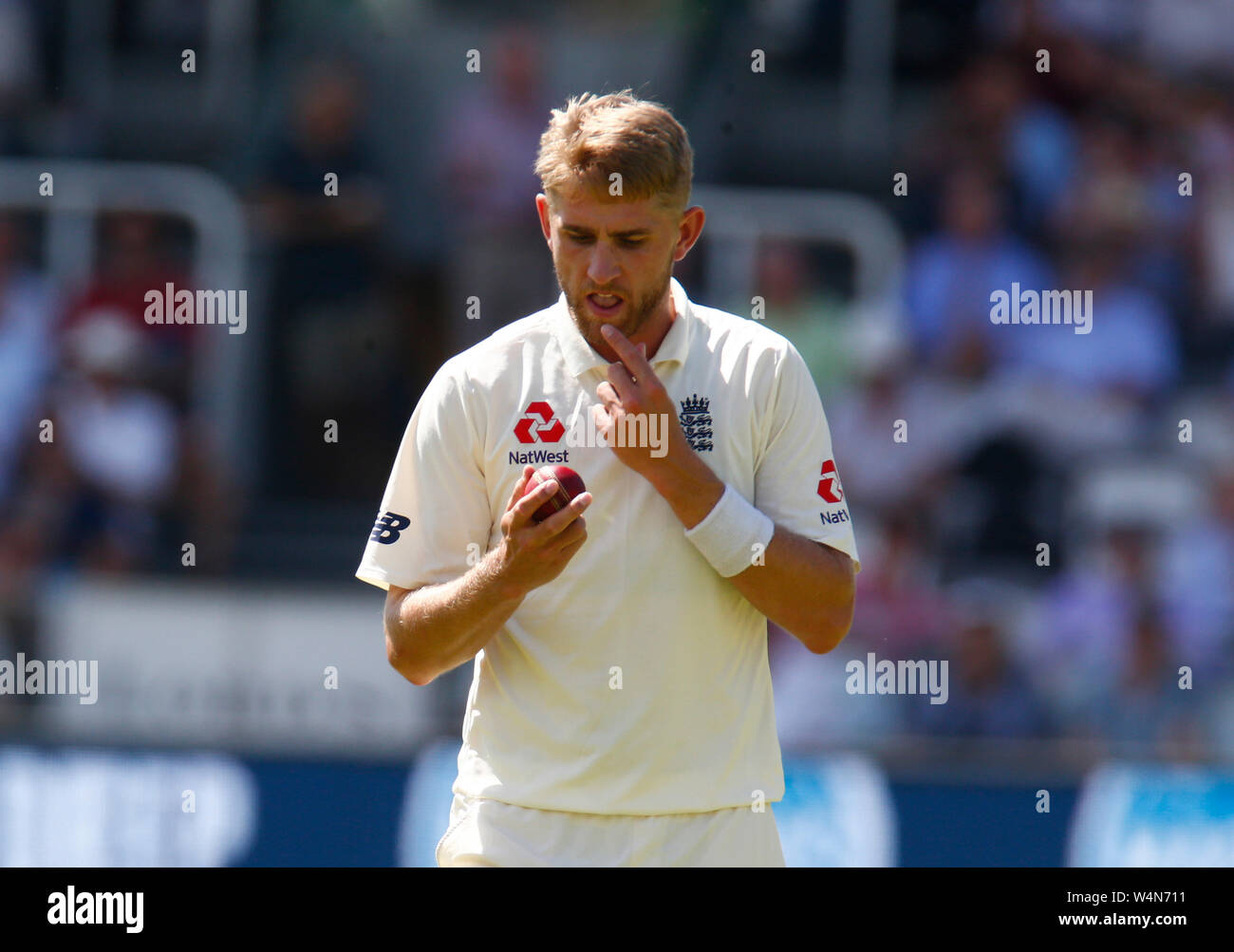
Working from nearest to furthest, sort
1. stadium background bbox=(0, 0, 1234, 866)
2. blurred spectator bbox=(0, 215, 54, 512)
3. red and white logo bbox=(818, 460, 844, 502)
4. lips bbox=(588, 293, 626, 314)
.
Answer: lips bbox=(588, 293, 626, 314) → red and white logo bbox=(818, 460, 844, 502) → stadium background bbox=(0, 0, 1234, 866) → blurred spectator bbox=(0, 215, 54, 512)

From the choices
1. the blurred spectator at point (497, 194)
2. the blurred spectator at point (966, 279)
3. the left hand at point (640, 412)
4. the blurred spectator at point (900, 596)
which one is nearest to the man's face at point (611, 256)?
the left hand at point (640, 412)

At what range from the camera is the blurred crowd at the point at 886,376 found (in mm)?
6891

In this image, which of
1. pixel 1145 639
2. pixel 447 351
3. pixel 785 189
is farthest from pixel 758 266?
pixel 1145 639

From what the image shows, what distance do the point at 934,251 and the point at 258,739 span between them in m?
3.99

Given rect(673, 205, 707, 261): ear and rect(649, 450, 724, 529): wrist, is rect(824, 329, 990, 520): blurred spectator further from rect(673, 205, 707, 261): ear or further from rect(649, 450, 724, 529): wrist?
rect(649, 450, 724, 529): wrist

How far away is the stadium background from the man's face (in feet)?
10.2

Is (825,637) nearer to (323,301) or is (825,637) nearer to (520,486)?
(520,486)

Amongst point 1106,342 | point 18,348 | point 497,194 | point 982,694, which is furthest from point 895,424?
point 18,348

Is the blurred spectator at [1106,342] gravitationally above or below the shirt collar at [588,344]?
above

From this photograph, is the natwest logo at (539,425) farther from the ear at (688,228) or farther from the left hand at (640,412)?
the ear at (688,228)

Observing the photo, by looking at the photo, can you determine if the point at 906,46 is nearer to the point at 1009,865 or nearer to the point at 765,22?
the point at 765,22

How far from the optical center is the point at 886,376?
7.54 m

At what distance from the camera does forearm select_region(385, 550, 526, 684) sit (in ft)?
8.95

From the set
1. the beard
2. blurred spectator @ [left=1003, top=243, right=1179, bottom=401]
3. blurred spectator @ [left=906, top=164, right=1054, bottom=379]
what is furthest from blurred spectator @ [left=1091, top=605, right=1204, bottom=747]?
the beard
